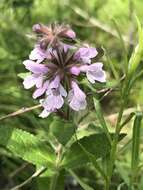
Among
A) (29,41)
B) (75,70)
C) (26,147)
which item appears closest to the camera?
(75,70)

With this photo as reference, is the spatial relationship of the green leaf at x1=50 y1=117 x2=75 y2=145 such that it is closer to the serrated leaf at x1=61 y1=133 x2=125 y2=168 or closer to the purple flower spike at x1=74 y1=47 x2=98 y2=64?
the serrated leaf at x1=61 y1=133 x2=125 y2=168

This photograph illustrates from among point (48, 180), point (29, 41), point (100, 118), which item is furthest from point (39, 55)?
point (29, 41)

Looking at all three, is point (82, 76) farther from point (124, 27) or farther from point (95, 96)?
point (124, 27)

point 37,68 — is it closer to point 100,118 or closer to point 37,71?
point 37,71

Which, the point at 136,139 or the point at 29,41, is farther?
the point at 29,41

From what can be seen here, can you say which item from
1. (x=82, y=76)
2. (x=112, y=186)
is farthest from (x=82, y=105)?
(x=112, y=186)

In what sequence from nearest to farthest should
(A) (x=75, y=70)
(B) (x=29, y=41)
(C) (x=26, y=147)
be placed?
(A) (x=75, y=70) → (C) (x=26, y=147) → (B) (x=29, y=41)
